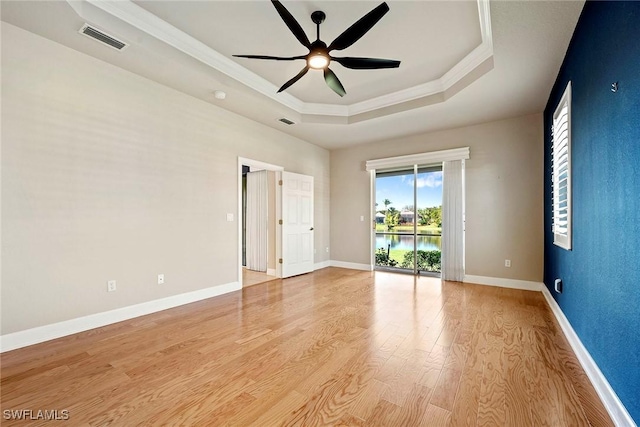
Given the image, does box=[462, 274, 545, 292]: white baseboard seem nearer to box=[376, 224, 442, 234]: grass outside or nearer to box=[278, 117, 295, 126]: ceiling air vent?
box=[376, 224, 442, 234]: grass outside

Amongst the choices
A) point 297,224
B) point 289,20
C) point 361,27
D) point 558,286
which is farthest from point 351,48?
point 558,286

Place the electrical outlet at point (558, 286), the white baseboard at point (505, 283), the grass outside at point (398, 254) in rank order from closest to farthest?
the electrical outlet at point (558, 286) < the white baseboard at point (505, 283) < the grass outside at point (398, 254)

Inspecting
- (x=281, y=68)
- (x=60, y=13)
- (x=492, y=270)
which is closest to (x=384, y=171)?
(x=492, y=270)

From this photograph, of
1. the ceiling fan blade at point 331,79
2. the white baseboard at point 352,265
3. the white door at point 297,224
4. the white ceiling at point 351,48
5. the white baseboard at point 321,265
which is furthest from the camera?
the white baseboard at point 321,265

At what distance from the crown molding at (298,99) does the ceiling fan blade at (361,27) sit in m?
0.89

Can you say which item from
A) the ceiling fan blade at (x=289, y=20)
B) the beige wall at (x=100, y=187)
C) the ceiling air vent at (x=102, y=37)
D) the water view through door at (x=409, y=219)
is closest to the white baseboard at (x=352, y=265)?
the water view through door at (x=409, y=219)

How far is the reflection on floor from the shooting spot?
15.9 feet

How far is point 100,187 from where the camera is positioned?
295cm

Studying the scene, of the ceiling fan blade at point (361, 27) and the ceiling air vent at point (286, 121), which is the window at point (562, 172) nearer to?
the ceiling fan blade at point (361, 27)

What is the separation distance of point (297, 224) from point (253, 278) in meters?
1.34

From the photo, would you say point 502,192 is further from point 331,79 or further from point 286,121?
point 286,121

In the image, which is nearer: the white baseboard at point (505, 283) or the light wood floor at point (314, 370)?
the light wood floor at point (314, 370)

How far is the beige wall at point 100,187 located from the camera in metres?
2.44

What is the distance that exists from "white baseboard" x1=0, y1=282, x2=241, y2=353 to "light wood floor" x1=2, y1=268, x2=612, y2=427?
0.13 metres
